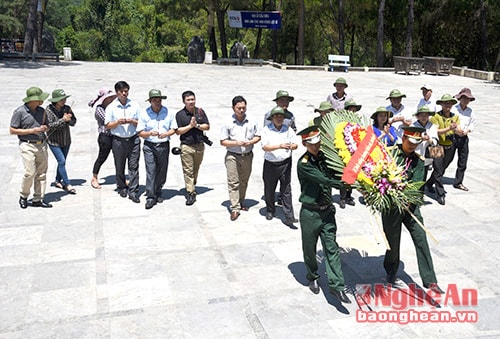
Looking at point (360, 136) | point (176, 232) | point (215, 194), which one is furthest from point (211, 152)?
point (360, 136)

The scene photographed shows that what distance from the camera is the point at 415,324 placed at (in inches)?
195

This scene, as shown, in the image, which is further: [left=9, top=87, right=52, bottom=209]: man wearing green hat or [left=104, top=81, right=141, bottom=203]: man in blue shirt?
[left=104, top=81, right=141, bottom=203]: man in blue shirt

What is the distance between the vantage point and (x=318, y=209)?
205 inches

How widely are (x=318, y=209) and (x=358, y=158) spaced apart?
2.20 feet

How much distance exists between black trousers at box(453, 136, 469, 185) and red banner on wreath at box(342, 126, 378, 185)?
440 cm

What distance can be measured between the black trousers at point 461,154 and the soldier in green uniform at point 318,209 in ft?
14.8

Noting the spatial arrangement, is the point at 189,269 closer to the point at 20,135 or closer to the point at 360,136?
the point at 360,136

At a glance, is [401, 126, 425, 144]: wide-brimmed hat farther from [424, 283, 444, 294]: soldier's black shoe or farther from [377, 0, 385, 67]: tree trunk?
[377, 0, 385, 67]: tree trunk

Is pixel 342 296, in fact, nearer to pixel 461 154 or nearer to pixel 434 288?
pixel 434 288

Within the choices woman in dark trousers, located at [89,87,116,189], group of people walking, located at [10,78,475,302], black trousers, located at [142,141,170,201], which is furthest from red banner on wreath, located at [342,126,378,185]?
woman in dark trousers, located at [89,87,116,189]

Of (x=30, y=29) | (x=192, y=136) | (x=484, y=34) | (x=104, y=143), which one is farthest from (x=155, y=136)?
(x=484, y=34)

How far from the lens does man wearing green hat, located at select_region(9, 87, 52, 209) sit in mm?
7258

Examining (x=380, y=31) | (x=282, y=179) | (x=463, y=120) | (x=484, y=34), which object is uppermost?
(x=380, y=31)

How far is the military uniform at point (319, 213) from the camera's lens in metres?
5.13
